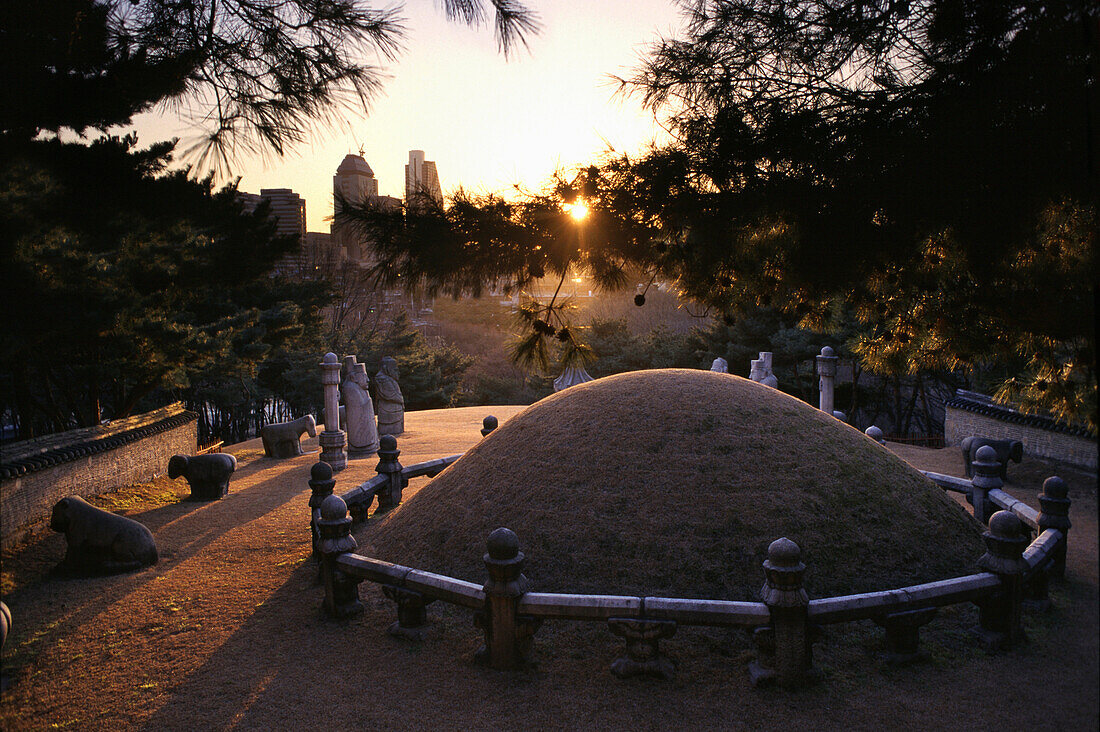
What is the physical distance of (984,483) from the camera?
22.0ft

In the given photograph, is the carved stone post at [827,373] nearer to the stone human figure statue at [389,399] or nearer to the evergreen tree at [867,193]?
the evergreen tree at [867,193]

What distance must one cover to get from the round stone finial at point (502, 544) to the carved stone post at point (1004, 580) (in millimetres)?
3257

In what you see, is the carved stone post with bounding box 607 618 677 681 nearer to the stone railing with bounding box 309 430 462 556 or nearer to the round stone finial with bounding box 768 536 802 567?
the round stone finial with bounding box 768 536 802 567

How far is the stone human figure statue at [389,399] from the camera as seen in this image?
52.8 feet

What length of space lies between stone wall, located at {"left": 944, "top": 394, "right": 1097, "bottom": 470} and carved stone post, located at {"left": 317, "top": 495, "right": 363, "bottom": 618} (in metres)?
9.62

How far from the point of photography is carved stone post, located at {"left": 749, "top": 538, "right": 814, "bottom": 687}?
3873 millimetres

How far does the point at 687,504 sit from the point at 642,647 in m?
1.32

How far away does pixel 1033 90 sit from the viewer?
2.90 meters

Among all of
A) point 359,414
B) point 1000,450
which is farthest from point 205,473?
point 1000,450

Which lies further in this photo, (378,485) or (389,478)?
(389,478)

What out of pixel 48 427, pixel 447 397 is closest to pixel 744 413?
pixel 48 427

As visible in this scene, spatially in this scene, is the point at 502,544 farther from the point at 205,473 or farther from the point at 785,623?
the point at 205,473

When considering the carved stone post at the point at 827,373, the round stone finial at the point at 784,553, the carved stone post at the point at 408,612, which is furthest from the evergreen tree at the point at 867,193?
the carved stone post at the point at 827,373

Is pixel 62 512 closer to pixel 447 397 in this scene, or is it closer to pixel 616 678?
pixel 616 678
